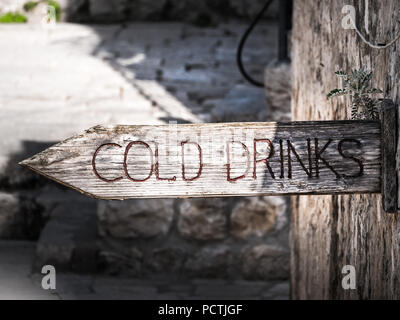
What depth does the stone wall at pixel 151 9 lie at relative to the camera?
888 centimetres

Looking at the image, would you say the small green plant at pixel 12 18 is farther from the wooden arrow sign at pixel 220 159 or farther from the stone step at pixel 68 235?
the wooden arrow sign at pixel 220 159

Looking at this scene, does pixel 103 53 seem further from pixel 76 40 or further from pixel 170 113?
pixel 170 113

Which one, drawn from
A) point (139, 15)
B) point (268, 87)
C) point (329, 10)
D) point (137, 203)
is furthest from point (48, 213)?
point (139, 15)

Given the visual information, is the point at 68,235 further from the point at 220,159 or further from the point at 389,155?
the point at 389,155

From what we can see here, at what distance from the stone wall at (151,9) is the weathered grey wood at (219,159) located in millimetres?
7277

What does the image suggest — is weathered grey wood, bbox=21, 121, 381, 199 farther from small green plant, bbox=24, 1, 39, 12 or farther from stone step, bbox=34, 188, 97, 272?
small green plant, bbox=24, 1, 39, 12

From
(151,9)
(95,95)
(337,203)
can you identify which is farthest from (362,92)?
(151,9)

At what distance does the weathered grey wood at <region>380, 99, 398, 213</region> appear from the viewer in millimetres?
1722

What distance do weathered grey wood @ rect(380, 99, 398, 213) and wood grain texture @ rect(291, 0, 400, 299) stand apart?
49mm

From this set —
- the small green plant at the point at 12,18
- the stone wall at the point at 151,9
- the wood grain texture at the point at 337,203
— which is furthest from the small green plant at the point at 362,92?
the small green plant at the point at 12,18

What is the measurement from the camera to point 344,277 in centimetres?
233

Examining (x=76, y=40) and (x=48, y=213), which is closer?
(x=48, y=213)

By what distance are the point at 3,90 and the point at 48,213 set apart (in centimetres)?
171

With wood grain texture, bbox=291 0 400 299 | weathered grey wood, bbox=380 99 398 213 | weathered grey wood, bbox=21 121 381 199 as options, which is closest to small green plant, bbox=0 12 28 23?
wood grain texture, bbox=291 0 400 299
